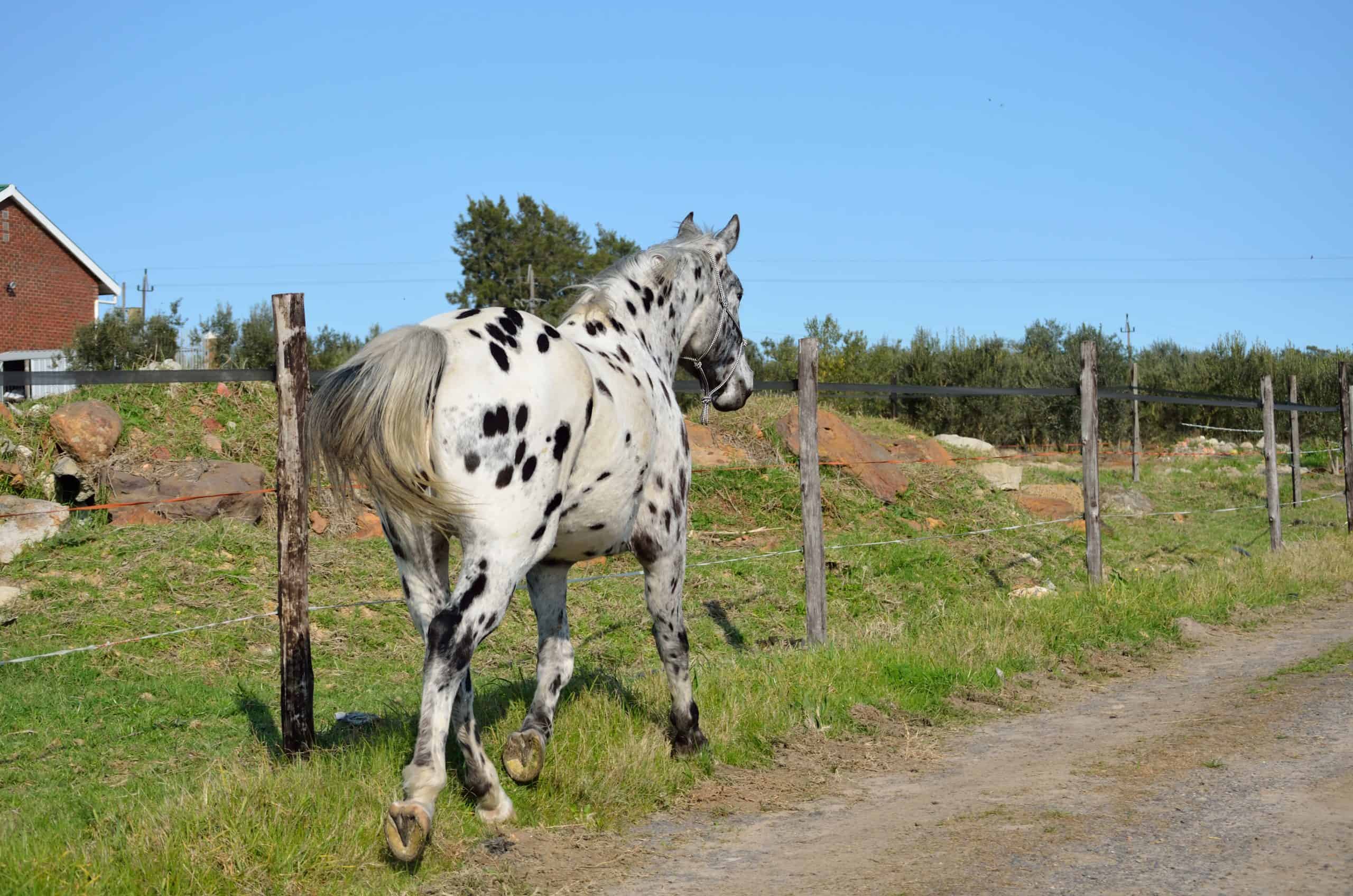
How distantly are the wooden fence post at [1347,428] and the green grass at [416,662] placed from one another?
0.84 meters

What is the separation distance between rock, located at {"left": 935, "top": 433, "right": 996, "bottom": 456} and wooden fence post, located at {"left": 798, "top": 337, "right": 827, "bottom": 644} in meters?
14.1

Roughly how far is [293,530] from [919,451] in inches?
551

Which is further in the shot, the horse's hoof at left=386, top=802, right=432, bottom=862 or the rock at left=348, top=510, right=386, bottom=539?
the rock at left=348, top=510, right=386, bottom=539

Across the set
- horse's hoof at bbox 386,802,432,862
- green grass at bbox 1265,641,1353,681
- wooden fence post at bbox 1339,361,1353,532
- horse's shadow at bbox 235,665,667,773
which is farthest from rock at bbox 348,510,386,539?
wooden fence post at bbox 1339,361,1353,532

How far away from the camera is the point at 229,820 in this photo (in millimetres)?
3467

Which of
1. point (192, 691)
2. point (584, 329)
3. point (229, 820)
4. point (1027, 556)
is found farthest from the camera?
point (1027, 556)

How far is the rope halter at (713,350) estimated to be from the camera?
562cm

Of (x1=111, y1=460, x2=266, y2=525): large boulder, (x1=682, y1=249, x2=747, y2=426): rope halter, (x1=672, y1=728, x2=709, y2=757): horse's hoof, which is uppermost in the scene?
(x1=682, y1=249, x2=747, y2=426): rope halter

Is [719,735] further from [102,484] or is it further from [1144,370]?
[1144,370]

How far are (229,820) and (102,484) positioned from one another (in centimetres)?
912

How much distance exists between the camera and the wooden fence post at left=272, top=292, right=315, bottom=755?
4.57 meters

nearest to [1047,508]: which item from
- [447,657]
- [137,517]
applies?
[137,517]

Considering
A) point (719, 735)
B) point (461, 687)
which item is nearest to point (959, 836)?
point (719, 735)

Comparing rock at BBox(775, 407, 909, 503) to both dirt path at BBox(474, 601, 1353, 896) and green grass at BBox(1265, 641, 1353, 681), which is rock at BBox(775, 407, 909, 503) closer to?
green grass at BBox(1265, 641, 1353, 681)
